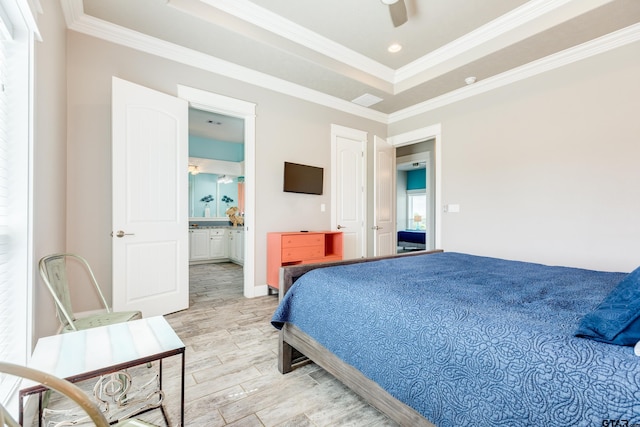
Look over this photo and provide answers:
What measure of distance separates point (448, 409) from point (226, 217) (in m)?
6.71

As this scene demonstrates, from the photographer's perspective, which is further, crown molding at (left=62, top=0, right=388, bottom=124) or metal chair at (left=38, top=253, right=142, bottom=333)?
crown molding at (left=62, top=0, right=388, bottom=124)

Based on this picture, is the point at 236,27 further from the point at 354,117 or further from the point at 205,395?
the point at 205,395

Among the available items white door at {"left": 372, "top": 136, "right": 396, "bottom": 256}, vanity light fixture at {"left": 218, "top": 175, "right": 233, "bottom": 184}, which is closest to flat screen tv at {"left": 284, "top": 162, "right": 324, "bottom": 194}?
white door at {"left": 372, "top": 136, "right": 396, "bottom": 256}

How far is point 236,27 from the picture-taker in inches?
110

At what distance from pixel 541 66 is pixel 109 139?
4.56 metres

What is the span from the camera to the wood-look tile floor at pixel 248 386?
1.51 metres

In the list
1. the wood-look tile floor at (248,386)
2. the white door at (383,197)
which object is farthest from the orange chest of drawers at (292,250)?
the white door at (383,197)

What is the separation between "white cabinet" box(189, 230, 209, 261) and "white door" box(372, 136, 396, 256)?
12.0 feet

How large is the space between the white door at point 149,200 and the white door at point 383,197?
295 cm

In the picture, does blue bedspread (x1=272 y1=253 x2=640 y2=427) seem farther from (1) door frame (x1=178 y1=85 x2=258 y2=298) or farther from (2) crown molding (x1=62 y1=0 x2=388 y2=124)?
(2) crown molding (x1=62 y1=0 x2=388 y2=124)

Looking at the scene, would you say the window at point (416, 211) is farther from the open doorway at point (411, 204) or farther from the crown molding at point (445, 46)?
the crown molding at point (445, 46)

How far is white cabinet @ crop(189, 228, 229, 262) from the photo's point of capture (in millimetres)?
6080

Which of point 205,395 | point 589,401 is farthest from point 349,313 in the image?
point 205,395

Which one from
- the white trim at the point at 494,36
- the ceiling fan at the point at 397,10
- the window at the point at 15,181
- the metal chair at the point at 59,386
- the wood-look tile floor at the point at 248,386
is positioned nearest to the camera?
the metal chair at the point at 59,386
